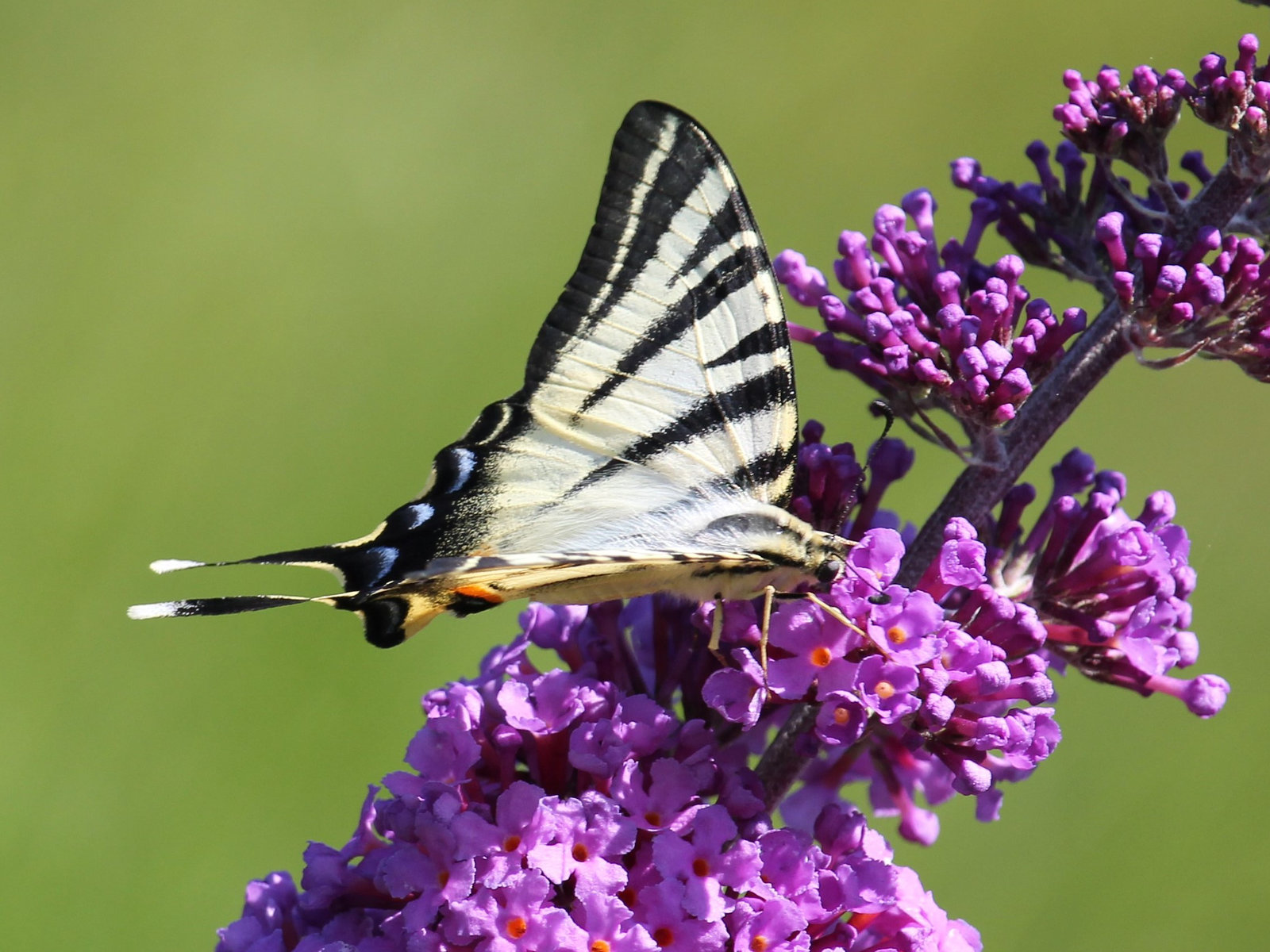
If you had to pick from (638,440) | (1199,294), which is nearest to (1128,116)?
(1199,294)

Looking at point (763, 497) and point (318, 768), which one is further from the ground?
point (763, 497)

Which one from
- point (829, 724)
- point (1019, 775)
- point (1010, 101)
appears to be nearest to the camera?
point (829, 724)

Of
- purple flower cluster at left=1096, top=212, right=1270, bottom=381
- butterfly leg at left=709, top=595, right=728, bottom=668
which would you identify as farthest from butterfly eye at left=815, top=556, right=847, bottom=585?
purple flower cluster at left=1096, top=212, right=1270, bottom=381

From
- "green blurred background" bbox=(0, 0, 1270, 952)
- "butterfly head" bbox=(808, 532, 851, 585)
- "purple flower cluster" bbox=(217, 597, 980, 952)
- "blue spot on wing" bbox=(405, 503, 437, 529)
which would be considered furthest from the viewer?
"green blurred background" bbox=(0, 0, 1270, 952)

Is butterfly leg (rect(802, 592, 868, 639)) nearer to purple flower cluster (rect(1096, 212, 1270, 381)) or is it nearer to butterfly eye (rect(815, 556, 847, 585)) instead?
butterfly eye (rect(815, 556, 847, 585))

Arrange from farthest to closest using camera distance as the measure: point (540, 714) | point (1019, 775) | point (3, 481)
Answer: point (3, 481), point (1019, 775), point (540, 714)

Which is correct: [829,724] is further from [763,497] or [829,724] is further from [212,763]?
[212,763]

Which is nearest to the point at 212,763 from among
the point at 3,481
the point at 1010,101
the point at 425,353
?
the point at 3,481
